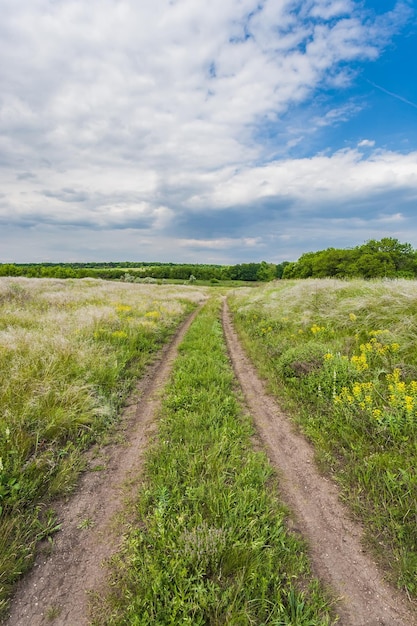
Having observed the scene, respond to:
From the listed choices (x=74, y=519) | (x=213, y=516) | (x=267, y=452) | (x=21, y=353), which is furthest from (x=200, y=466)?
(x=21, y=353)

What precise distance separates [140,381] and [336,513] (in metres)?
5.15

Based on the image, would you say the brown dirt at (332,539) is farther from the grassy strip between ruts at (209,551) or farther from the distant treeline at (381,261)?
the distant treeline at (381,261)

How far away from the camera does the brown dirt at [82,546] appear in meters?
2.36

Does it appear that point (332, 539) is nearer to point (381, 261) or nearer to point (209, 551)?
point (209, 551)

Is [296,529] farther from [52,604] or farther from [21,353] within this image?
[21,353]

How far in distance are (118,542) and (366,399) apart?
429cm

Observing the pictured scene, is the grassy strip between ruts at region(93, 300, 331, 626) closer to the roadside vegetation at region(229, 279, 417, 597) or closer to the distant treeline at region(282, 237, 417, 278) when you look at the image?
the roadside vegetation at region(229, 279, 417, 597)

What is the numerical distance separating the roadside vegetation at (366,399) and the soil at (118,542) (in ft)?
0.81

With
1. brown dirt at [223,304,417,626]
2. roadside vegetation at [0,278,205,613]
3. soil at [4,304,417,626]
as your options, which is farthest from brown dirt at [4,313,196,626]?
brown dirt at [223,304,417,626]

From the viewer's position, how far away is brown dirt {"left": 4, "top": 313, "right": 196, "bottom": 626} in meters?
2.36

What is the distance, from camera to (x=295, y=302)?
563 inches

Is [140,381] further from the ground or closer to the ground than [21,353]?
closer to the ground

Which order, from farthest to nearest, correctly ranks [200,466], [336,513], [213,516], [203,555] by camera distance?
[200,466] < [336,513] < [213,516] < [203,555]

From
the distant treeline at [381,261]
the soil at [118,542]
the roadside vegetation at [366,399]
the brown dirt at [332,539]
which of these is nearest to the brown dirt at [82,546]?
the soil at [118,542]
